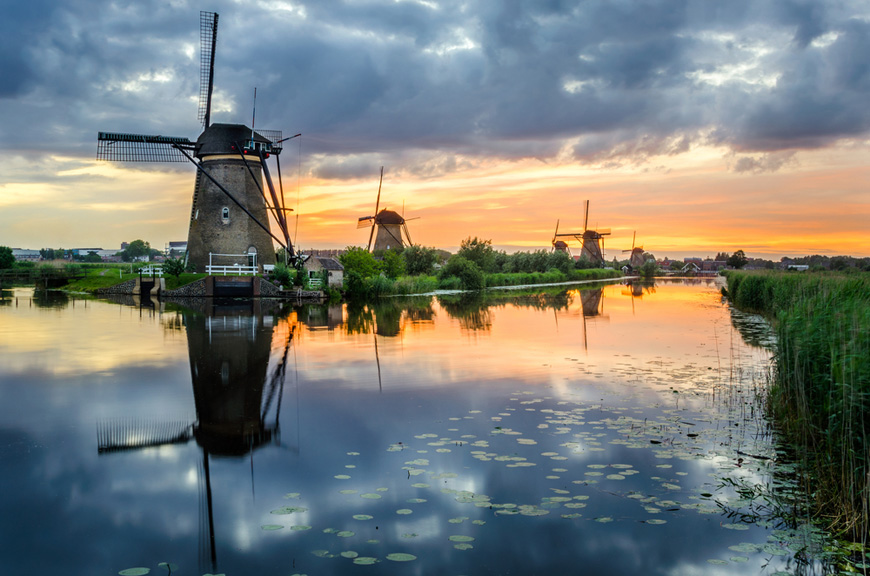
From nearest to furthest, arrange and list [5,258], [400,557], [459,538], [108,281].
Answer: [400,557] → [459,538] → [108,281] → [5,258]

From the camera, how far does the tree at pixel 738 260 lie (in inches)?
4035

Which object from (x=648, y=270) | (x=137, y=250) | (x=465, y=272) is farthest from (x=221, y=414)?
(x=137, y=250)

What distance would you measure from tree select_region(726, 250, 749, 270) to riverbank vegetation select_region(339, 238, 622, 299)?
1550 inches

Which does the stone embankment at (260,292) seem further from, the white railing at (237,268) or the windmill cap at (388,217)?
the windmill cap at (388,217)

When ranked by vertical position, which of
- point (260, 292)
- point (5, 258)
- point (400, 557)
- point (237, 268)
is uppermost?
point (5, 258)

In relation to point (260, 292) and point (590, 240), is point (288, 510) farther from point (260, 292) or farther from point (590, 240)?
point (590, 240)

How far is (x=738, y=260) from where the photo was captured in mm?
102688

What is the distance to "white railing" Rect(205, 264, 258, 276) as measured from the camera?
32.5 metres

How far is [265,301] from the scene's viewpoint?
100ft

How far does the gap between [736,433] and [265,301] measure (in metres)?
26.0

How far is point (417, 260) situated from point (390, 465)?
1638 inches

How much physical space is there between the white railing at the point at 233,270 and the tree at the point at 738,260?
91.2 metres

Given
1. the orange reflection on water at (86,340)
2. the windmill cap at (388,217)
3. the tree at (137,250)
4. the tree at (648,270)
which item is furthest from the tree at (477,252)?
the tree at (137,250)

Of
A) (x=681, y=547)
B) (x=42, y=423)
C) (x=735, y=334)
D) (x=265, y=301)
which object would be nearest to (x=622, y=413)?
(x=681, y=547)
